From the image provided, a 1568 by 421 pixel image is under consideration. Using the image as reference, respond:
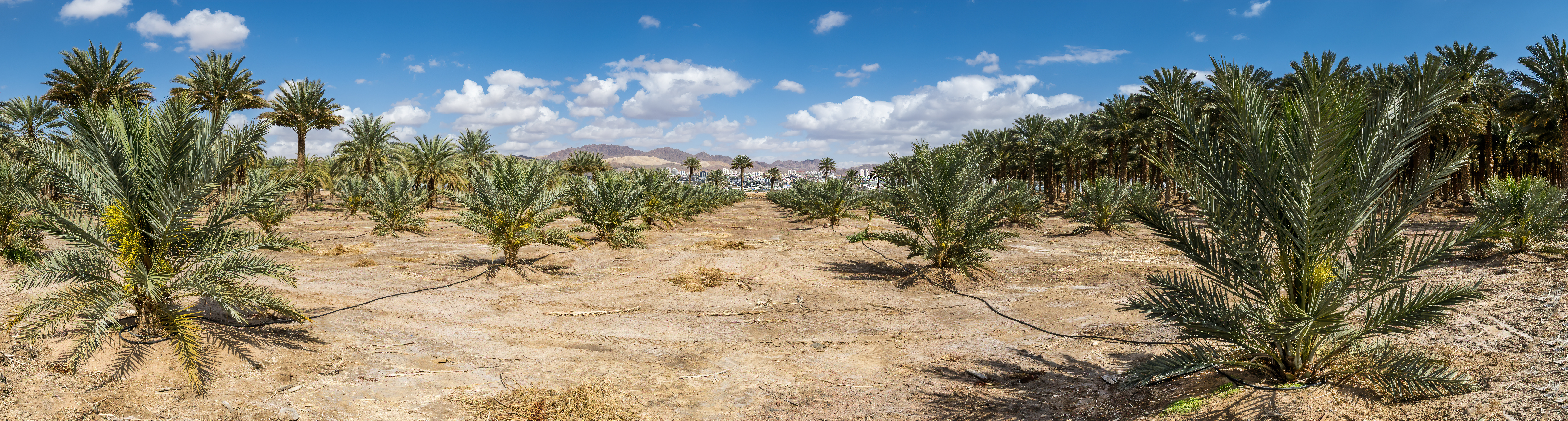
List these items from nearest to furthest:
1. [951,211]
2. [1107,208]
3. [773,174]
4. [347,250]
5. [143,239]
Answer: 1. [143,239]
2. [951,211]
3. [347,250]
4. [1107,208]
5. [773,174]

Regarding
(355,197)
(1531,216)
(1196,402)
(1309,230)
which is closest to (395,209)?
(355,197)

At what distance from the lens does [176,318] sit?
17.9ft

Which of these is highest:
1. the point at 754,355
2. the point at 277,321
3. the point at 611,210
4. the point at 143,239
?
the point at 143,239

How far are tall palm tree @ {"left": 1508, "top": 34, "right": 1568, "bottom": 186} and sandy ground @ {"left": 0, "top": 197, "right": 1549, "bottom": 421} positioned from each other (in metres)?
23.5

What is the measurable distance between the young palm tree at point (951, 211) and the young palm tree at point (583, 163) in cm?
4219

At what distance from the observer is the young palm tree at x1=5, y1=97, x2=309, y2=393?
207 inches

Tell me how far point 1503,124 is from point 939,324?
142 feet

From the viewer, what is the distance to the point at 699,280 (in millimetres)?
11742

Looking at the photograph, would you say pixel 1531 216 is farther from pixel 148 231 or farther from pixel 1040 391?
pixel 148 231

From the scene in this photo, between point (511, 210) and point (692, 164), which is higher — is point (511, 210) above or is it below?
below

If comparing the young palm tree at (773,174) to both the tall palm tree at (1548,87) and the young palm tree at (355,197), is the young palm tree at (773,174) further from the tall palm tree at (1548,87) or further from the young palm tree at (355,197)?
the tall palm tree at (1548,87)

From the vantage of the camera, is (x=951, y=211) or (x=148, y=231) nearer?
(x=148, y=231)

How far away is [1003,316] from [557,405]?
20.8ft

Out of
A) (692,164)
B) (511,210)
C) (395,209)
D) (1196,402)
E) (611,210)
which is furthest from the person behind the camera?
(692,164)
